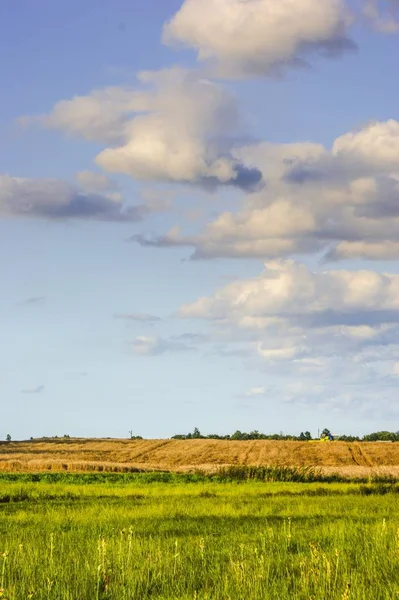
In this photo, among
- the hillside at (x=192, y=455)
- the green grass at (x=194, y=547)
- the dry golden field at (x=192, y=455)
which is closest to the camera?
the green grass at (x=194, y=547)

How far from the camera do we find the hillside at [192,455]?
75938mm

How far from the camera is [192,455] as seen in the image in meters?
87.4

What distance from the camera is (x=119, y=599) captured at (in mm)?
12734

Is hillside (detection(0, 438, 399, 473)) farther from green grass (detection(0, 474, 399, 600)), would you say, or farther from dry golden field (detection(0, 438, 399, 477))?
green grass (detection(0, 474, 399, 600))

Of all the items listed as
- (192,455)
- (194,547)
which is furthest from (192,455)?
(194,547)

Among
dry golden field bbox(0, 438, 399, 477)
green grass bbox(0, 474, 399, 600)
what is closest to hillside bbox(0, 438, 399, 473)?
dry golden field bbox(0, 438, 399, 477)

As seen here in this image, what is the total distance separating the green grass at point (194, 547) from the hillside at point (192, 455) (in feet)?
109

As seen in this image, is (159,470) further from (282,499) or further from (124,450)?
(282,499)

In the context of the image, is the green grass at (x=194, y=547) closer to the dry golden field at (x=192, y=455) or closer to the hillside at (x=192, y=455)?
the dry golden field at (x=192, y=455)

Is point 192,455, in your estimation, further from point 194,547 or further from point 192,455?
point 194,547

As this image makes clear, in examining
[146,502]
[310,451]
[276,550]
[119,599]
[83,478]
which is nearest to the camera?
[119,599]

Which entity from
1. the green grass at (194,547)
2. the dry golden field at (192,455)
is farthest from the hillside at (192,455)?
the green grass at (194,547)

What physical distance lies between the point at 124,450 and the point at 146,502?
63387 mm

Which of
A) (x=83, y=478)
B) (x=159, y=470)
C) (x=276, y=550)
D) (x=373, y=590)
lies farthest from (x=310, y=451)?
(x=373, y=590)
